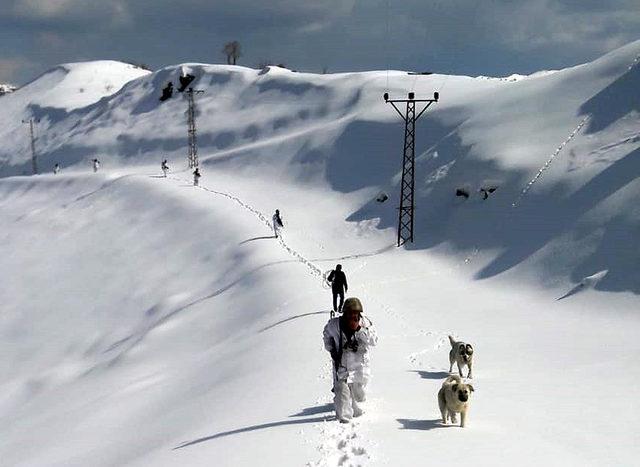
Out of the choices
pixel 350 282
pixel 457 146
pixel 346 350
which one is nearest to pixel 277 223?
pixel 350 282

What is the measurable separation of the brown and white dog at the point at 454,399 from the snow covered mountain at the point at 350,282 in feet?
1.06

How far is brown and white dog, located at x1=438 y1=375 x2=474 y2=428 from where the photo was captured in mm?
8352

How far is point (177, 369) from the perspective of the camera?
61.3 feet

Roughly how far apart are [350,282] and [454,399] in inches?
704

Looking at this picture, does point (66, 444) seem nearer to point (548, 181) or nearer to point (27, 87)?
point (548, 181)

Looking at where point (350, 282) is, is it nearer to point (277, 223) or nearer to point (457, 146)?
point (277, 223)

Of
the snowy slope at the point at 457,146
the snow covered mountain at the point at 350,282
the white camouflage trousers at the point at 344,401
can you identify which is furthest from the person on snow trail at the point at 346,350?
the snowy slope at the point at 457,146

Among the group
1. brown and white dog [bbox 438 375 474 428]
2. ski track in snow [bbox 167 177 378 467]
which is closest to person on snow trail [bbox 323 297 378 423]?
ski track in snow [bbox 167 177 378 467]

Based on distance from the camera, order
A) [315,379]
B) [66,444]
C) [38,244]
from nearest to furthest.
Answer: [315,379] < [66,444] < [38,244]

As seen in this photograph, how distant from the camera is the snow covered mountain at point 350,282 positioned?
1006 cm

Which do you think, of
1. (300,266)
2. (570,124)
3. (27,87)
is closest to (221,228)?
(300,266)

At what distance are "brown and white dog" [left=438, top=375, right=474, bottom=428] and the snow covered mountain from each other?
324 millimetres

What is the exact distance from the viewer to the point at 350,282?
1036 inches

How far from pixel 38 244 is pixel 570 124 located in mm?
40405
